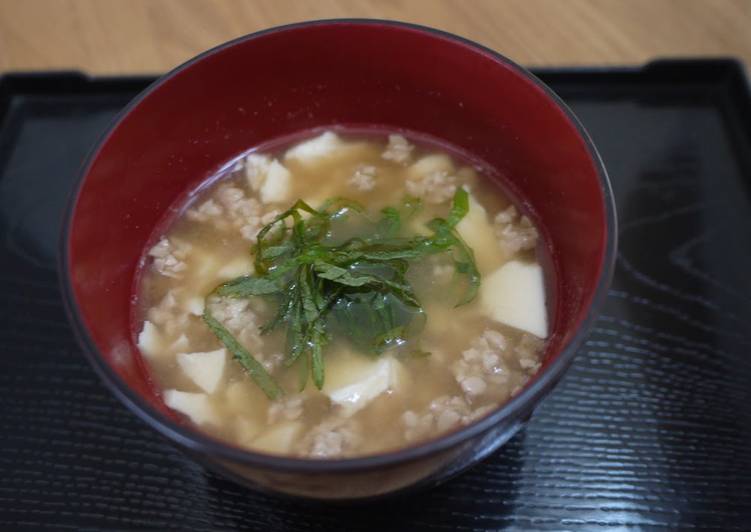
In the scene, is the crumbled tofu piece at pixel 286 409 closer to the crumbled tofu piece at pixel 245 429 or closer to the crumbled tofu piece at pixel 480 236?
the crumbled tofu piece at pixel 245 429

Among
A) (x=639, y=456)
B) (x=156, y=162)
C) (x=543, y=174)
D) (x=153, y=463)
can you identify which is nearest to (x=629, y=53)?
(x=543, y=174)

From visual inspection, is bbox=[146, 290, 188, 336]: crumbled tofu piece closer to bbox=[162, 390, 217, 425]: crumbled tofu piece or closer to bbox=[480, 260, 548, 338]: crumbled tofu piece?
bbox=[162, 390, 217, 425]: crumbled tofu piece

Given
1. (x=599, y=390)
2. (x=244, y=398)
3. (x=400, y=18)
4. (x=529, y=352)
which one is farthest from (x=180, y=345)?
(x=400, y=18)

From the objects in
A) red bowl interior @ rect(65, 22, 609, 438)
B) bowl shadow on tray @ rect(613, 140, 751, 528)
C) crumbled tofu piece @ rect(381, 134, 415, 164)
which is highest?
red bowl interior @ rect(65, 22, 609, 438)

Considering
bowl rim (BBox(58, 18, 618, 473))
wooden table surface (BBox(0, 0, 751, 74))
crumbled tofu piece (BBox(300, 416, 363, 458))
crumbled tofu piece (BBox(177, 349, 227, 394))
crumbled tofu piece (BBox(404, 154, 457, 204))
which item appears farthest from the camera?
wooden table surface (BBox(0, 0, 751, 74))

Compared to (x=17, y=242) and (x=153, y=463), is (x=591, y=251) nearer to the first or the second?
(x=153, y=463)

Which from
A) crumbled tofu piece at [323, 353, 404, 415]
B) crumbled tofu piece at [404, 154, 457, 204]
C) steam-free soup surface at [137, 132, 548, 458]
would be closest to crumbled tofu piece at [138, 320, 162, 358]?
steam-free soup surface at [137, 132, 548, 458]

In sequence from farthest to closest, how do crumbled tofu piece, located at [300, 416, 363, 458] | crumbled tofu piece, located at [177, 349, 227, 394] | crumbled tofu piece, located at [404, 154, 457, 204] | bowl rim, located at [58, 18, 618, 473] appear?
crumbled tofu piece, located at [404, 154, 457, 204] < crumbled tofu piece, located at [177, 349, 227, 394] < crumbled tofu piece, located at [300, 416, 363, 458] < bowl rim, located at [58, 18, 618, 473]
